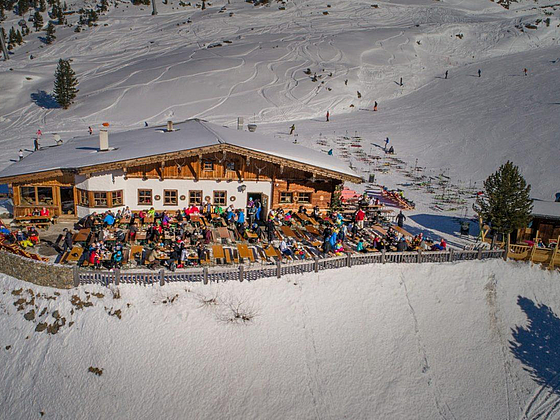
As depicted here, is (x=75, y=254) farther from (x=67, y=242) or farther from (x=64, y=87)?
(x=64, y=87)

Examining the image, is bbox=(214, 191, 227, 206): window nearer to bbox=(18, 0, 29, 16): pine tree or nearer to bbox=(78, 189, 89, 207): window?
bbox=(78, 189, 89, 207): window

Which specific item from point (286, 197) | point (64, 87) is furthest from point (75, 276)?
point (64, 87)

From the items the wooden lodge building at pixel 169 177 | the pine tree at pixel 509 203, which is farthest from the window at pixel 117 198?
the pine tree at pixel 509 203

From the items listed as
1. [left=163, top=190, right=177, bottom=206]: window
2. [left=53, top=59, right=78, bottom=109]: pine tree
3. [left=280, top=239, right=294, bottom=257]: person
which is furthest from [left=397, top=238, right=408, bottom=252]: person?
[left=53, top=59, right=78, bottom=109]: pine tree

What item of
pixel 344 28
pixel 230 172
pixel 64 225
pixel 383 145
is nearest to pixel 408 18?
pixel 344 28

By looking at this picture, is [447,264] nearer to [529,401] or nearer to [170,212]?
[529,401]
